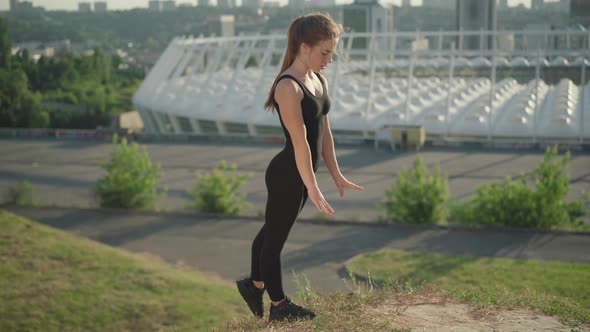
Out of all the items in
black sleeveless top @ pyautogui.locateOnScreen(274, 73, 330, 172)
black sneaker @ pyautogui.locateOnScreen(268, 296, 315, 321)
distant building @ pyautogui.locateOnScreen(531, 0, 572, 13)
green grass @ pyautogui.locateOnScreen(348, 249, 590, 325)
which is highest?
distant building @ pyautogui.locateOnScreen(531, 0, 572, 13)

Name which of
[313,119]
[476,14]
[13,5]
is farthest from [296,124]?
[13,5]

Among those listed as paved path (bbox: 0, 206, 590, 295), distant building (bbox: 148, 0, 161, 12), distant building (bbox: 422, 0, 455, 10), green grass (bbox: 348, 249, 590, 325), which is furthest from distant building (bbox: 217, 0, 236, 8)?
green grass (bbox: 348, 249, 590, 325)

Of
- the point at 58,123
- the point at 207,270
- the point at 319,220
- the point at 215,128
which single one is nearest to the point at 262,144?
the point at 215,128

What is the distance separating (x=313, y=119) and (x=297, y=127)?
1.06 feet

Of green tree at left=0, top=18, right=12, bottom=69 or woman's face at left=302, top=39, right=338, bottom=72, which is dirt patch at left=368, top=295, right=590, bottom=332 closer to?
woman's face at left=302, top=39, right=338, bottom=72

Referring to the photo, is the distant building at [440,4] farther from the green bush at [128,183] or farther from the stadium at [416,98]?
the green bush at [128,183]

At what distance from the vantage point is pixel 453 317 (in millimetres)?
6477

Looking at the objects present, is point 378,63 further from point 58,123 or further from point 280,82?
point 280,82

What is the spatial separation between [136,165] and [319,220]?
20.8 ft

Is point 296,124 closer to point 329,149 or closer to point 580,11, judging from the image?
point 329,149

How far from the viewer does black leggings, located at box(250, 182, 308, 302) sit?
18.5 ft

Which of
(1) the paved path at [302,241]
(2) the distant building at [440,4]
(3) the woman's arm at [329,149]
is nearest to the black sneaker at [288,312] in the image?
(3) the woman's arm at [329,149]

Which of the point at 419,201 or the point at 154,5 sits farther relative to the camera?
the point at 154,5

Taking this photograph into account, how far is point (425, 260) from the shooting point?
15.8 meters
